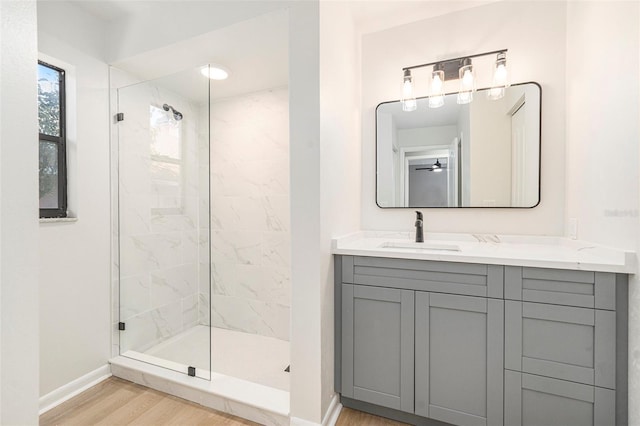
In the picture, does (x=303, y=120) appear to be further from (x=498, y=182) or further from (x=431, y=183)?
(x=498, y=182)

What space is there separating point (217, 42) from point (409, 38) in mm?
1349

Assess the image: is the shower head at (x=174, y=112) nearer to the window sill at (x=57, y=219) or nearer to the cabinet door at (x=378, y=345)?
the window sill at (x=57, y=219)

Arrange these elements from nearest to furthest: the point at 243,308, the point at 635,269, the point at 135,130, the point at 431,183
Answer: the point at 635,269
the point at 431,183
the point at 135,130
the point at 243,308

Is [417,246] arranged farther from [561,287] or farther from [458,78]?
[458,78]

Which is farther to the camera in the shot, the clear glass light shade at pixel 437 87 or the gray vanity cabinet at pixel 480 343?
the clear glass light shade at pixel 437 87

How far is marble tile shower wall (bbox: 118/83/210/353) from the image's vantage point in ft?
7.30

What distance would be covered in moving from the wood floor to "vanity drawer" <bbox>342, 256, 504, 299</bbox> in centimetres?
81

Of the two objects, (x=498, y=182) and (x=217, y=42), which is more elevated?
(x=217, y=42)

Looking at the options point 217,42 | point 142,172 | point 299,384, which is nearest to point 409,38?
point 217,42

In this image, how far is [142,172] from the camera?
2.27 m

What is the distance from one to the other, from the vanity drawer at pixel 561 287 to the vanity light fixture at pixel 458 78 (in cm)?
120

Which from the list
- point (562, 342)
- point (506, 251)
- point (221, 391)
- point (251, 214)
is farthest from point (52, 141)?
point (562, 342)

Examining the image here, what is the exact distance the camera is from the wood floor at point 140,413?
5.43 feet

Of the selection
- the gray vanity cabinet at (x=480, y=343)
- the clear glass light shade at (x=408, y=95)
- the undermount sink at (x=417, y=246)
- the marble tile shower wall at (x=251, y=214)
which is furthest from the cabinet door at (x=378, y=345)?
the clear glass light shade at (x=408, y=95)
